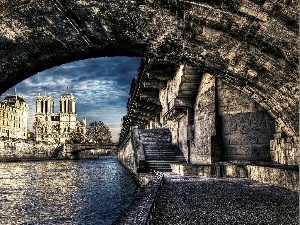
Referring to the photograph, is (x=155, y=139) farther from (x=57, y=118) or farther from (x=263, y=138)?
(x=57, y=118)

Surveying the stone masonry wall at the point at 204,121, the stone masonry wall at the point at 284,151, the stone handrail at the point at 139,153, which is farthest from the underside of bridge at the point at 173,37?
the stone handrail at the point at 139,153

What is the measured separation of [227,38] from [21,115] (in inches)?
4447

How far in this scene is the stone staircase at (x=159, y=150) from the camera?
14.8 meters

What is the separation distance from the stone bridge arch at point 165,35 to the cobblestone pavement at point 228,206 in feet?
4.57

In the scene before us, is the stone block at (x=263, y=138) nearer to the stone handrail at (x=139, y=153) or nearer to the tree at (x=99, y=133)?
the stone handrail at (x=139, y=153)

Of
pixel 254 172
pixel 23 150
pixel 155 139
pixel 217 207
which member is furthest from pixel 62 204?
pixel 23 150

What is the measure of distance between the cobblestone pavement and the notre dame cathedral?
120953 millimetres

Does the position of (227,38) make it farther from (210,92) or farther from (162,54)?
(210,92)

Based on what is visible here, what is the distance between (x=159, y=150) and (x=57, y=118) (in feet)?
396

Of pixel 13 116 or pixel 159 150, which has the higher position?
pixel 13 116

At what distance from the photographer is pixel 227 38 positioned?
4.14 meters

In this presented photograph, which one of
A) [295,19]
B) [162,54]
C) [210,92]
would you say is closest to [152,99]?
[210,92]

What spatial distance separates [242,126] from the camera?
10242mm

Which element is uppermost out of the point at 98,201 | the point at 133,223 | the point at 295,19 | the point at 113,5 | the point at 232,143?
the point at 113,5
